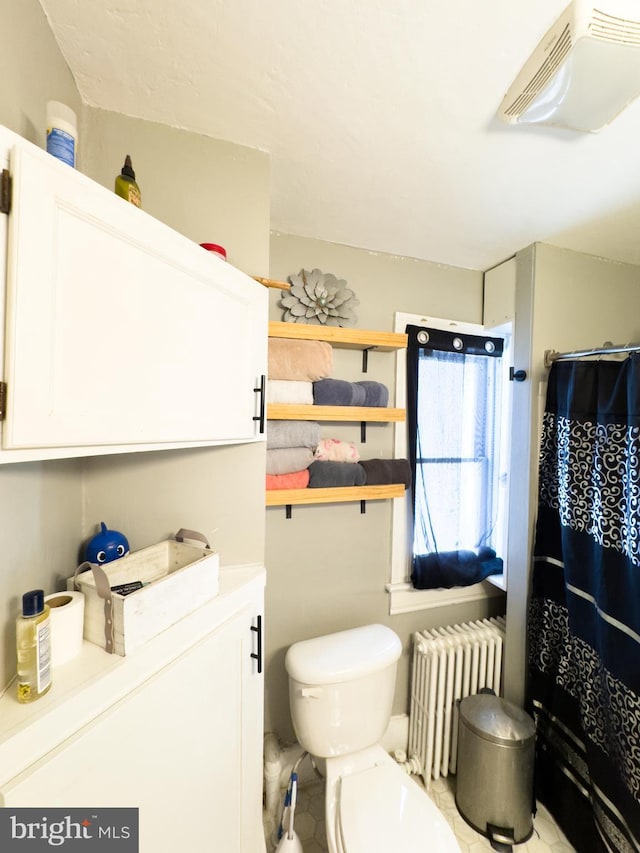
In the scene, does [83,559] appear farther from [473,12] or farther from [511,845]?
[511,845]

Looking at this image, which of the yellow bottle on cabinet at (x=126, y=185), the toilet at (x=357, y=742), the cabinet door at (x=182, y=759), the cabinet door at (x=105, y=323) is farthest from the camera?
the toilet at (x=357, y=742)

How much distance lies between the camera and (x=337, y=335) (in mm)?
1269

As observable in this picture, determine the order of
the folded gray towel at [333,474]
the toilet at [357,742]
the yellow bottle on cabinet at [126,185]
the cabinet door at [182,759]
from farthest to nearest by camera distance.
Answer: the folded gray towel at [333,474], the toilet at [357,742], the yellow bottle on cabinet at [126,185], the cabinet door at [182,759]

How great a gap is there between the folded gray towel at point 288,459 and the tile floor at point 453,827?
1299 millimetres

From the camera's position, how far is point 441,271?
5.38ft

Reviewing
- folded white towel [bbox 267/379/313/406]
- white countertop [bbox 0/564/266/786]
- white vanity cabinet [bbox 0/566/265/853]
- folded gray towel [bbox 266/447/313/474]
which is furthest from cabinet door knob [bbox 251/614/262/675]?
folded white towel [bbox 267/379/313/406]

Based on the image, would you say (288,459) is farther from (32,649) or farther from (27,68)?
(27,68)

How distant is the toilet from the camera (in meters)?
0.99

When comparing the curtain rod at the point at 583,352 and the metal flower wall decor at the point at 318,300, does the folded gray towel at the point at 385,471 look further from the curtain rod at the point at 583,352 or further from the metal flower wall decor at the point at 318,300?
the curtain rod at the point at 583,352

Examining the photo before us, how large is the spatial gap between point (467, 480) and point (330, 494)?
77 centimetres

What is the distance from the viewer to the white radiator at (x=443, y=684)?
1.44 m

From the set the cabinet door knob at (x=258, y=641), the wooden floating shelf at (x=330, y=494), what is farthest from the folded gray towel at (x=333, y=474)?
the cabinet door knob at (x=258, y=641)

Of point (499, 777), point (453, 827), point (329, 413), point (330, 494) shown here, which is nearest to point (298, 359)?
point (329, 413)

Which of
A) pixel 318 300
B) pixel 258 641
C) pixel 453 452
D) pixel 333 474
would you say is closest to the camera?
pixel 258 641
